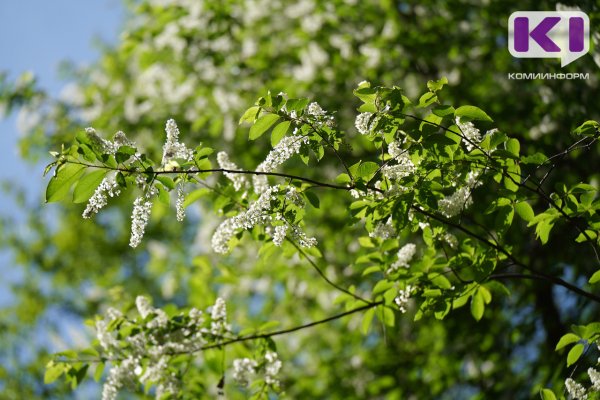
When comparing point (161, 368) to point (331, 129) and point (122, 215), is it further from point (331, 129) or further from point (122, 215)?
point (122, 215)

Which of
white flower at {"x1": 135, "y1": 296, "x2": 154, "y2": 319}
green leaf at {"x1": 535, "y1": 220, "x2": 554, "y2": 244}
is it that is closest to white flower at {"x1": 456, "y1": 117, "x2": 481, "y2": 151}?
green leaf at {"x1": 535, "y1": 220, "x2": 554, "y2": 244}

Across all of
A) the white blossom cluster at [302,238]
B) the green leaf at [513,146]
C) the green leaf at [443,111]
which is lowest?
the white blossom cluster at [302,238]

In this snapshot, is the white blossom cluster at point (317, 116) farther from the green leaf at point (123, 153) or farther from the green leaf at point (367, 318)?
the green leaf at point (367, 318)

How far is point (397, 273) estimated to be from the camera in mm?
2467

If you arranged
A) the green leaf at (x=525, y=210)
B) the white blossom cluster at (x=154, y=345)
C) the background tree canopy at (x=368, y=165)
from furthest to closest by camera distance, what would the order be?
the white blossom cluster at (x=154, y=345) → the background tree canopy at (x=368, y=165) → the green leaf at (x=525, y=210)

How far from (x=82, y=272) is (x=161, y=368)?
1109 cm

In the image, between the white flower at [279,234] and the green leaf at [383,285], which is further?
the green leaf at [383,285]

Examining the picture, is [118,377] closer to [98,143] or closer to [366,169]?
[98,143]

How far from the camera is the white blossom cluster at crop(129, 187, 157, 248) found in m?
2.00

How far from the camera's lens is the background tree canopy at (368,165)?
2363 millimetres

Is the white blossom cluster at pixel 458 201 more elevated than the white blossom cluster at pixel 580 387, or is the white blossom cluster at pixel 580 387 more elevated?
the white blossom cluster at pixel 458 201

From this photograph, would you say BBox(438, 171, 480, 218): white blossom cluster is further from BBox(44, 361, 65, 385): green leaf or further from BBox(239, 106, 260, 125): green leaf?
BBox(44, 361, 65, 385): green leaf

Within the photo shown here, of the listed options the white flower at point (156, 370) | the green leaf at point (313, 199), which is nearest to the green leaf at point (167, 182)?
the green leaf at point (313, 199)

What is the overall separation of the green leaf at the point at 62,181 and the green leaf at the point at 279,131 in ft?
2.02
